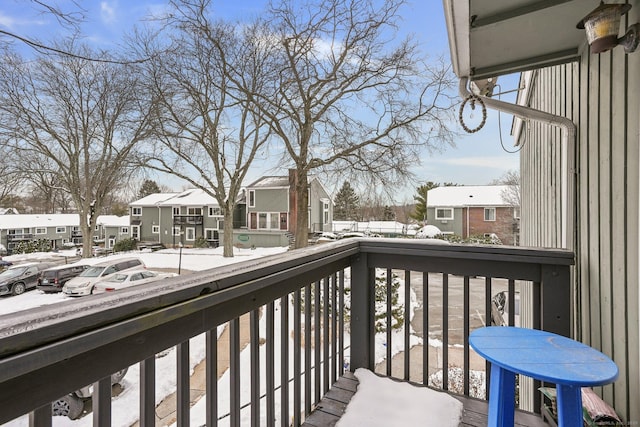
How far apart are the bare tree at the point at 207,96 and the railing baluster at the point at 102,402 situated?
8.15 m

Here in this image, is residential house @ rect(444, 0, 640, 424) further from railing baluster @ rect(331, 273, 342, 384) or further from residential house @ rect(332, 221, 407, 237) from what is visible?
residential house @ rect(332, 221, 407, 237)

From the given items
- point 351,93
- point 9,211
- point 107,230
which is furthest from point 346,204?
point 9,211

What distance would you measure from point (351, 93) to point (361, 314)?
9.92m

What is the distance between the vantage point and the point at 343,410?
1613 millimetres

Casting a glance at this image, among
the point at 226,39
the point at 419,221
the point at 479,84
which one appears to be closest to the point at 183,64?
the point at 226,39

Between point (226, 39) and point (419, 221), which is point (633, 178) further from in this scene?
point (419, 221)

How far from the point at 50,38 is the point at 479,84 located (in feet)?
11.1

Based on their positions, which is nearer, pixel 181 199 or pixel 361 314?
pixel 361 314

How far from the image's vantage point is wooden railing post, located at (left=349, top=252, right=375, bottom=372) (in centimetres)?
196

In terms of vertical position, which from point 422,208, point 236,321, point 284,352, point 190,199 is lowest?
point 284,352

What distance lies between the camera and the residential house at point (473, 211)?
16.9 meters

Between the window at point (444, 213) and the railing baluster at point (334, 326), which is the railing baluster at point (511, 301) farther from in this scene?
the window at point (444, 213)

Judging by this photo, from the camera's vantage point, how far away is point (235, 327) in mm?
1082

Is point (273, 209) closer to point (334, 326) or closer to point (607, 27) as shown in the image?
point (334, 326)
